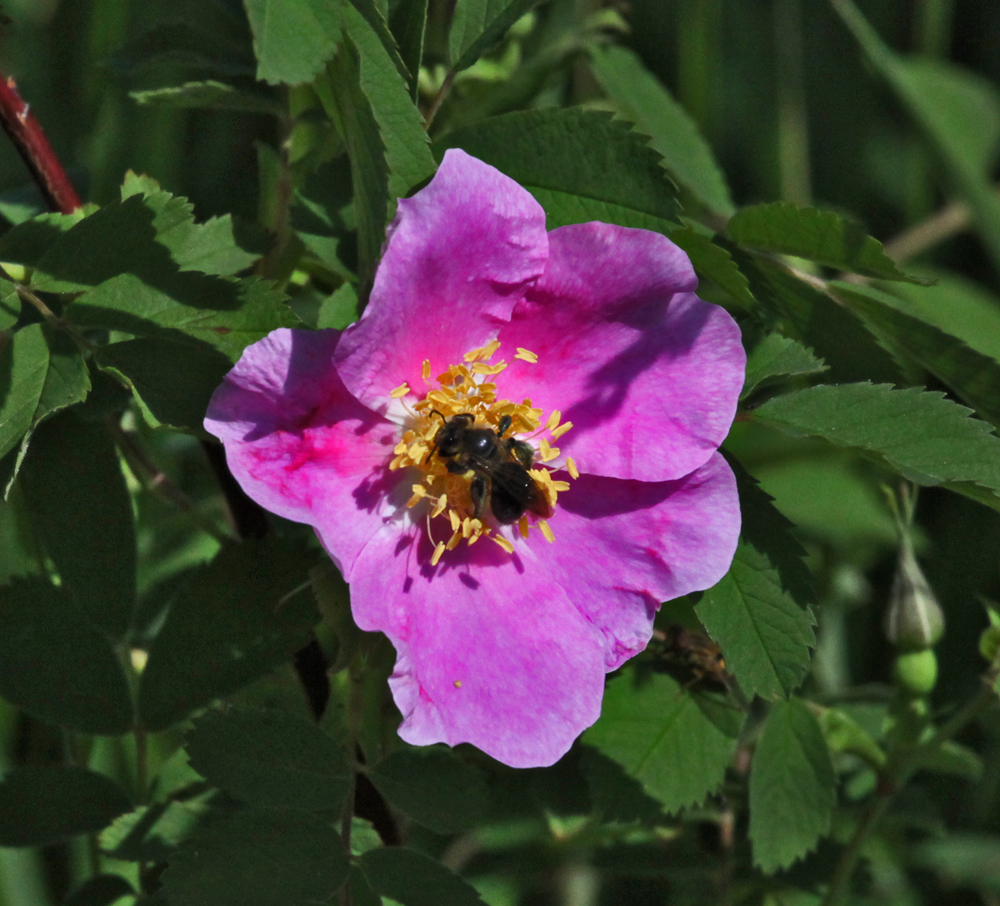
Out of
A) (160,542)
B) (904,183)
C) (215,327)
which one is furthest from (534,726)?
(904,183)

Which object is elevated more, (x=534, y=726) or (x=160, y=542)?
(x=534, y=726)

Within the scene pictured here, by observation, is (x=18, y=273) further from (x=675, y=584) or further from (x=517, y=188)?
(x=675, y=584)

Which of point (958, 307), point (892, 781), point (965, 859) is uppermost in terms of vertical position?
point (892, 781)

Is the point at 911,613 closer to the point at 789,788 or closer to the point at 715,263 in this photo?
the point at 789,788

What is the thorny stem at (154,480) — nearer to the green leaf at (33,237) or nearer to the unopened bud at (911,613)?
the green leaf at (33,237)

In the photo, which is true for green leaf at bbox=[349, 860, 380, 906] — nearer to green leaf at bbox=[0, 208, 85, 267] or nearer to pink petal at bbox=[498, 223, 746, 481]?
pink petal at bbox=[498, 223, 746, 481]

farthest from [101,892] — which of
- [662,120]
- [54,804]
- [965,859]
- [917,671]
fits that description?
[965,859]
